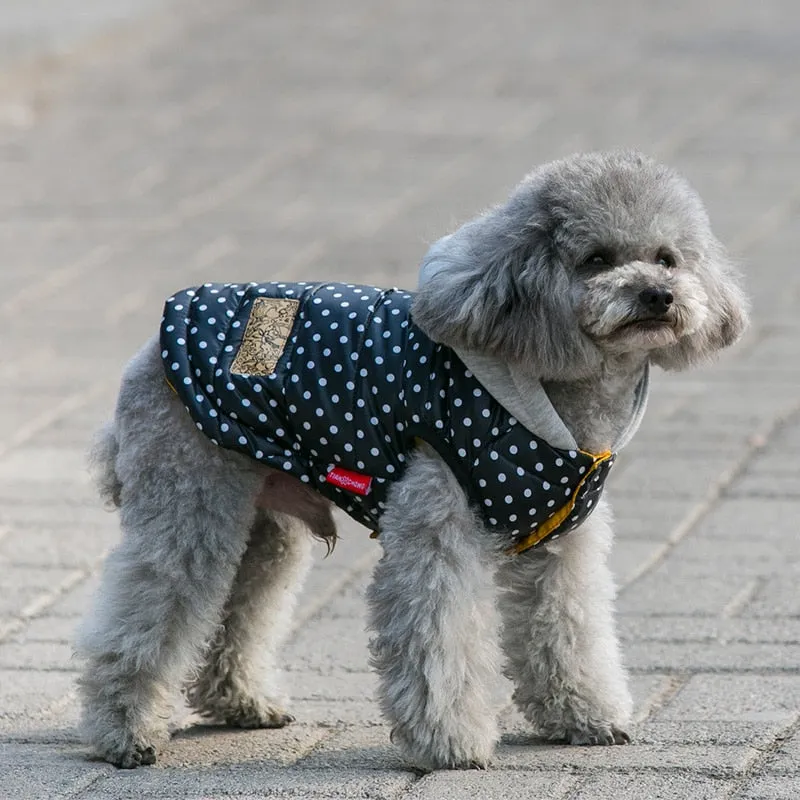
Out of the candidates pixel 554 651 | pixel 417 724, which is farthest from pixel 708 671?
pixel 417 724

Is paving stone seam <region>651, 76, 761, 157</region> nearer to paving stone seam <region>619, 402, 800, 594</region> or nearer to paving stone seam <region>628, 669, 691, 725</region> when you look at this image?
paving stone seam <region>619, 402, 800, 594</region>

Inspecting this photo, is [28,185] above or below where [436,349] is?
below

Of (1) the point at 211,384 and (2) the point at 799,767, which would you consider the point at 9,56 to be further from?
(2) the point at 799,767

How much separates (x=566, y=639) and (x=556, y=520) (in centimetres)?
36

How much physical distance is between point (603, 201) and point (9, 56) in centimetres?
931

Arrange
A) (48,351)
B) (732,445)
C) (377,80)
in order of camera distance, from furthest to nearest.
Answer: (377,80) → (48,351) → (732,445)

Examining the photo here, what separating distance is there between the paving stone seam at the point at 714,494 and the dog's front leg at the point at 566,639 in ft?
3.44

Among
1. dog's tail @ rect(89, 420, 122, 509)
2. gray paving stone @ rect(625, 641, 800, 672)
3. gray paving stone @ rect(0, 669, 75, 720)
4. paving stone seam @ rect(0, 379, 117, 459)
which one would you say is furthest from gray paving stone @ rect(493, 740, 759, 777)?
paving stone seam @ rect(0, 379, 117, 459)

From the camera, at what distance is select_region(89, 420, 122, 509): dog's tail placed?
4234mm

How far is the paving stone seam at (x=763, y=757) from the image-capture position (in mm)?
3541

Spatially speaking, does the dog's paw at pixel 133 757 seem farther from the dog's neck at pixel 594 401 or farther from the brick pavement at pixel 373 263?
the dog's neck at pixel 594 401

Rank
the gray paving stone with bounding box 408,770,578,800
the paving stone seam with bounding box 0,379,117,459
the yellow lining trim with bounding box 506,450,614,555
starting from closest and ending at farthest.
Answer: the gray paving stone with bounding box 408,770,578,800
the yellow lining trim with bounding box 506,450,614,555
the paving stone seam with bounding box 0,379,117,459

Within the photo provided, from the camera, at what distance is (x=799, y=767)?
3648 mm

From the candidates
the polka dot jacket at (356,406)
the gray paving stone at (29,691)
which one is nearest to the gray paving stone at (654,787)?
the polka dot jacket at (356,406)
